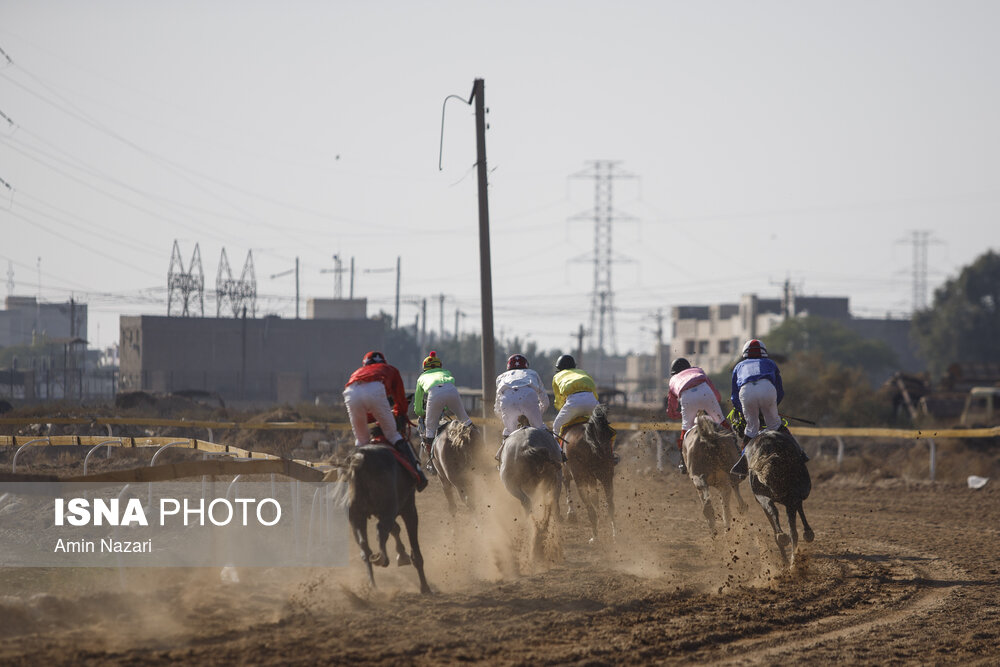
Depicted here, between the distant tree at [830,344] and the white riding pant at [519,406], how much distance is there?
74.9m

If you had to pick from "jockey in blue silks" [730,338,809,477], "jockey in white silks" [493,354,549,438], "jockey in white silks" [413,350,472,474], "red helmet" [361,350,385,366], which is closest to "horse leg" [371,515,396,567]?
"red helmet" [361,350,385,366]

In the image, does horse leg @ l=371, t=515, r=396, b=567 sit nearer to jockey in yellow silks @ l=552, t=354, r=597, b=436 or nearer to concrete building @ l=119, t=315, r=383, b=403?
jockey in yellow silks @ l=552, t=354, r=597, b=436

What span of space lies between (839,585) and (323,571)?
4944mm

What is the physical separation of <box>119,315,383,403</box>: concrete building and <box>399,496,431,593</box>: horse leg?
184 ft

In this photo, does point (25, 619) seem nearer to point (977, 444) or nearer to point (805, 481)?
point (805, 481)

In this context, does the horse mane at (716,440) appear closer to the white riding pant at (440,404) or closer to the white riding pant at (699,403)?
the white riding pant at (699,403)

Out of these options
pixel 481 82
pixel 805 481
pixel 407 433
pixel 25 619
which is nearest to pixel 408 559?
pixel 407 433

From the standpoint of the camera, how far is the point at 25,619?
8.45 m

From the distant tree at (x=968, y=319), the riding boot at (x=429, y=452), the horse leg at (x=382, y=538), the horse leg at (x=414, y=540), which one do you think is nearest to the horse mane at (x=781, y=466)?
the horse leg at (x=414, y=540)

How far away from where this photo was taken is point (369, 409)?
36.2 feet

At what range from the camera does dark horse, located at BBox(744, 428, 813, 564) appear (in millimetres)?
11828

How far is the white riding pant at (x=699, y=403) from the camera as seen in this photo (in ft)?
46.6

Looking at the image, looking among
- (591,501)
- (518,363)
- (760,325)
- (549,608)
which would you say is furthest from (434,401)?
(760,325)

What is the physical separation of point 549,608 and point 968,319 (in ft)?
254
